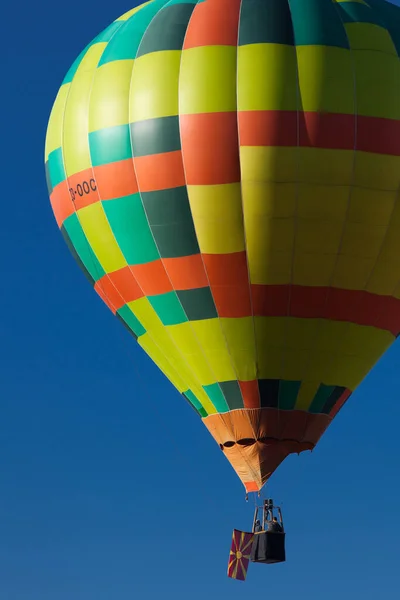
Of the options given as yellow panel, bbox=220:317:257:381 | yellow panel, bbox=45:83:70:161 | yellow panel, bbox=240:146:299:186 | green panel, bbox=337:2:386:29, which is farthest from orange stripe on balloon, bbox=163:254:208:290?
green panel, bbox=337:2:386:29

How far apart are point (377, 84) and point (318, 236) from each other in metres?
2.09

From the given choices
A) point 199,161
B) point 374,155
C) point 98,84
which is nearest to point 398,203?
point 374,155

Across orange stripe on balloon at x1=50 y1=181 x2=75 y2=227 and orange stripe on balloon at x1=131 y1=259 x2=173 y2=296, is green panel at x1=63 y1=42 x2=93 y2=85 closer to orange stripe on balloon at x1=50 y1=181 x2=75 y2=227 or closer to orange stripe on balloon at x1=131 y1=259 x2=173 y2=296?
orange stripe on balloon at x1=50 y1=181 x2=75 y2=227

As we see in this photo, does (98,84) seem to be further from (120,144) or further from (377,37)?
(377,37)

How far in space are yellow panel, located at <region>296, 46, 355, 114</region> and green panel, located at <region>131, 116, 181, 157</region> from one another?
1.68 metres

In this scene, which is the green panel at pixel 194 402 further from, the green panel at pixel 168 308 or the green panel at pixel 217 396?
the green panel at pixel 168 308

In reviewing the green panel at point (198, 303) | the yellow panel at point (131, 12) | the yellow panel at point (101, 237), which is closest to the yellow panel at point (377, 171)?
the green panel at point (198, 303)

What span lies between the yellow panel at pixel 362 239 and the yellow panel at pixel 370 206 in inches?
2.7

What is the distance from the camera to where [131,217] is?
25719 mm

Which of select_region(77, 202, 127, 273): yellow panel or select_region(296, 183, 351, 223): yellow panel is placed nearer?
select_region(296, 183, 351, 223): yellow panel

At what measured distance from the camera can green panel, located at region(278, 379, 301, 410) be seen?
25.8 m

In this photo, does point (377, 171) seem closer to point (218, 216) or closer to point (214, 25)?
point (218, 216)

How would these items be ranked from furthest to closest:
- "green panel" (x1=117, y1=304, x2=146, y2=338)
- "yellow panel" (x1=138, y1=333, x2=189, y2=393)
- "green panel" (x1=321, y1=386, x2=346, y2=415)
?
"green panel" (x1=117, y1=304, x2=146, y2=338) < "yellow panel" (x1=138, y1=333, x2=189, y2=393) < "green panel" (x1=321, y1=386, x2=346, y2=415)

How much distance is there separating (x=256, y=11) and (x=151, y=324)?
14.3 feet
